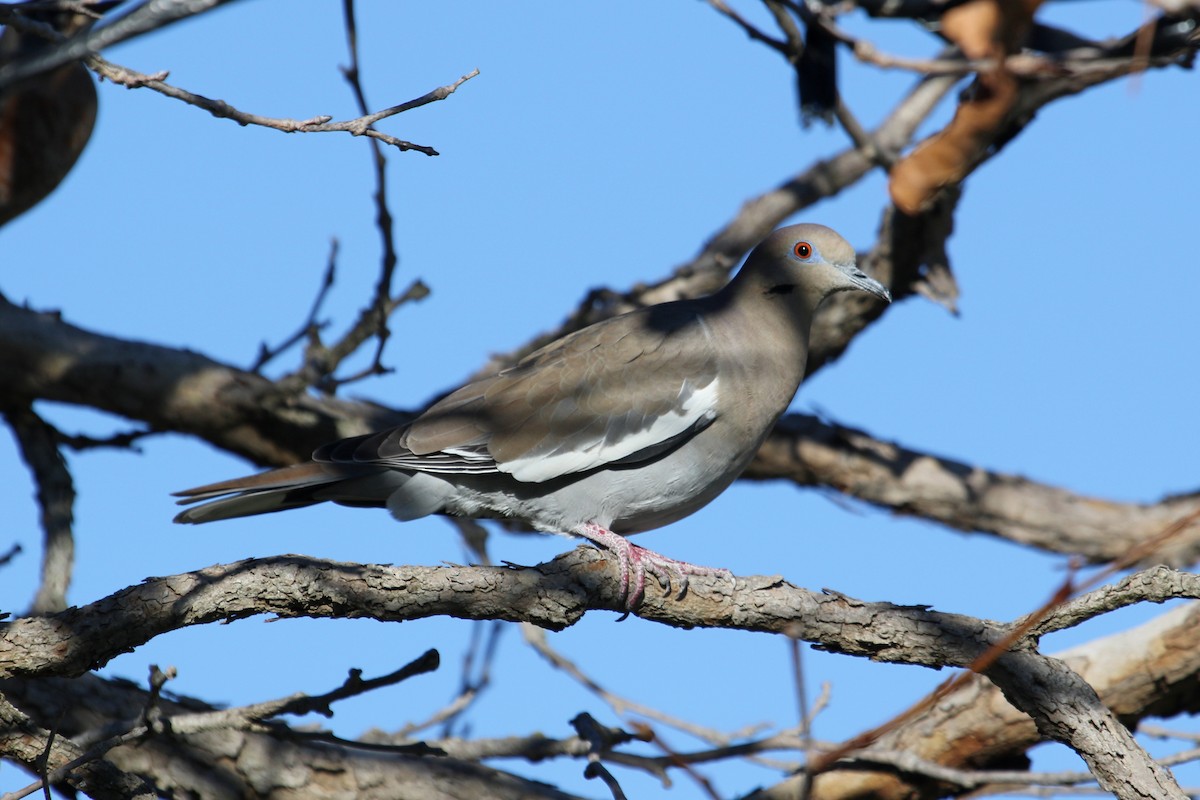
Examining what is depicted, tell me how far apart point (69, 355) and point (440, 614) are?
9.27 feet

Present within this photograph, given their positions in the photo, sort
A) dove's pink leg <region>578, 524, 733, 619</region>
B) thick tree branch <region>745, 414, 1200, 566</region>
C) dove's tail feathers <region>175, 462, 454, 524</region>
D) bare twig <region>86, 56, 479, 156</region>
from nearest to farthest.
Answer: bare twig <region>86, 56, 479, 156</region> < dove's pink leg <region>578, 524, 733, 619</region> < dove's tail feathers <region>175, 462, 454, 524</region> < thick tree branch <region>745, 414, 1200, 566</region>

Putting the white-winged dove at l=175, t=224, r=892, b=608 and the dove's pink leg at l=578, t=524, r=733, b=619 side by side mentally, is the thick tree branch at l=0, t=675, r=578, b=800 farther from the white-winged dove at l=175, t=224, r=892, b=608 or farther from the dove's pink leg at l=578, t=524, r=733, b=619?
the dove's pink leg at l=578, t=524, r=733, b=619

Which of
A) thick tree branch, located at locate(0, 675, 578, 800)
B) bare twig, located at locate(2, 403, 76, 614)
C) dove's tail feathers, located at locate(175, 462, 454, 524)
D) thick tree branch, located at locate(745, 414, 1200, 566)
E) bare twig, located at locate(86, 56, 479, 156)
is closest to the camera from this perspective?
bare twig, located at locate(86, 56, 479, 156)

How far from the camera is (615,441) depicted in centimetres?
447

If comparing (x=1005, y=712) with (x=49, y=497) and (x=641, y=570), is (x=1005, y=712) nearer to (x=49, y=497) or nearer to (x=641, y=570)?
(x=641, y=570)

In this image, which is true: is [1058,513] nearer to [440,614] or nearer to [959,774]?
[959,774]

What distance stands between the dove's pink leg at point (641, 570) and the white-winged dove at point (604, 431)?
0.08m

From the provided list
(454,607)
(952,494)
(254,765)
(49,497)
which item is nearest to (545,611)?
(454,607)

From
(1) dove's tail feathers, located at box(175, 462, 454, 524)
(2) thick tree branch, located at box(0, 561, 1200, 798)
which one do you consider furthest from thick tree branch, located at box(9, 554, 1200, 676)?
(1) dove's tail feathers, located at box(175, 462, 454, 524)

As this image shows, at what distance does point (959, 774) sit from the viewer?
4152mm

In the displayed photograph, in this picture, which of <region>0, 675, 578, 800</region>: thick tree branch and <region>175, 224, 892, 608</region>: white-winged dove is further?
<region>175, 224, 892, 608</region>: white-winged dove

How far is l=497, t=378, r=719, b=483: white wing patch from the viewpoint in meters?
4.42

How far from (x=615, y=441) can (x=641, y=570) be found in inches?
30.3

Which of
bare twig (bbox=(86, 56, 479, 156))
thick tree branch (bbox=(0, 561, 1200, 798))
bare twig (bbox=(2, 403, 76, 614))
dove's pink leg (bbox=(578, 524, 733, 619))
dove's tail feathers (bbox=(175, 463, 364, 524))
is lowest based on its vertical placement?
thick tree branch (bbox=(0, 561, 1200, 798))
